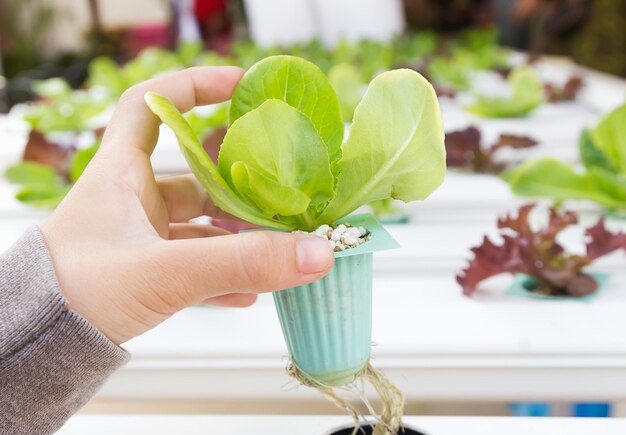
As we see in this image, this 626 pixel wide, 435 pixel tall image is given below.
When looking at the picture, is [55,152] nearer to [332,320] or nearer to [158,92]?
[158,92]

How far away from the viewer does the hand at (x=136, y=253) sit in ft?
1.08

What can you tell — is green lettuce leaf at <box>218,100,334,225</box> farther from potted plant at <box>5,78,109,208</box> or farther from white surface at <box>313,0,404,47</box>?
white surface at <box>313,0,404,47</box>

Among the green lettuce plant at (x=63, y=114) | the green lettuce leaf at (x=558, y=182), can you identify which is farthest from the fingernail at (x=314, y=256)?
the green lettuce plant at (x=63, y=114)

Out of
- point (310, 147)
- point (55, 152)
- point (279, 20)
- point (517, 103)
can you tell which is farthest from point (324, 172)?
point (279, 20)

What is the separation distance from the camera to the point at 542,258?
0.60 m

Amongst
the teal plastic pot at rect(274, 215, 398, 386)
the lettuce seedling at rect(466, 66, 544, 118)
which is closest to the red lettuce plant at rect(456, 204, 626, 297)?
the teal plastic pot at rect(274, 215, 398, 386)

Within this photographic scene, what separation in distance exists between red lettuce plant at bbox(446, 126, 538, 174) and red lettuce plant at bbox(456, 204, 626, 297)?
0.33 metres

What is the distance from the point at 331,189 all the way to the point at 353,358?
0.09 metres

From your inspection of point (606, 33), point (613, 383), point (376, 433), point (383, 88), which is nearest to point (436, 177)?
point (383, 88)

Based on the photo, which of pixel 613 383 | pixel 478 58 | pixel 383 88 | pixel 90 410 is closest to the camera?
pixel 383 88

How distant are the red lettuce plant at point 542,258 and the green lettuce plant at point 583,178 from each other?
14 cm

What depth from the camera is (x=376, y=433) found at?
0.39 metres

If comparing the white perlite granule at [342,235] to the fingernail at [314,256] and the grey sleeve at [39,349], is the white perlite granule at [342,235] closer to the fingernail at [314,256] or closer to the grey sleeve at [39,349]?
the fingernail at [314,256]

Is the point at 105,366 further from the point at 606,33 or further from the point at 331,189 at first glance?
the point at 606,33
